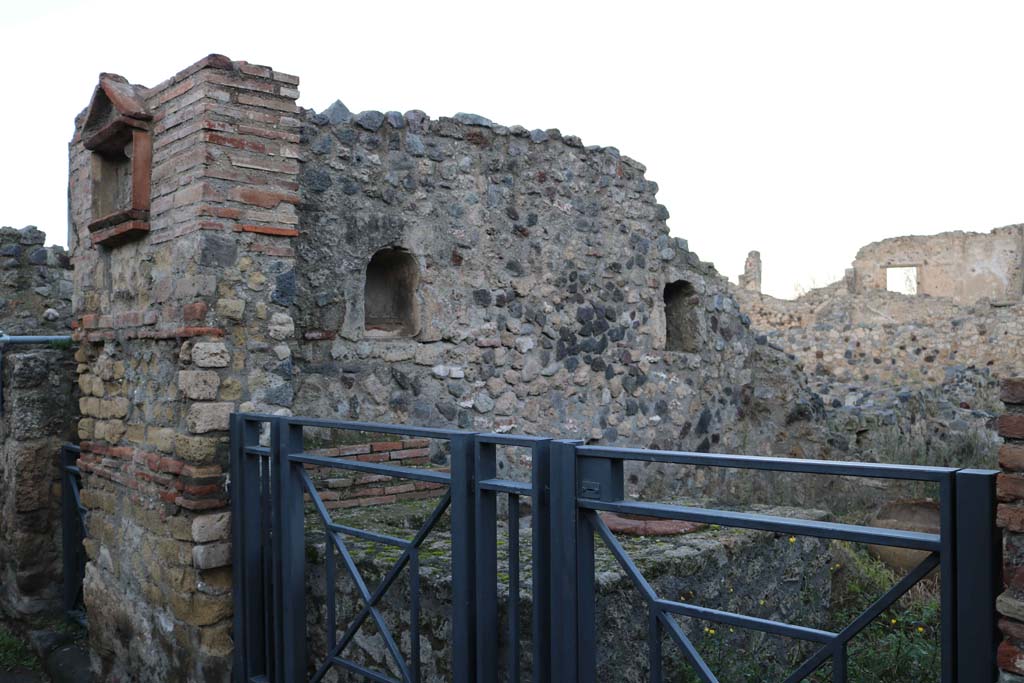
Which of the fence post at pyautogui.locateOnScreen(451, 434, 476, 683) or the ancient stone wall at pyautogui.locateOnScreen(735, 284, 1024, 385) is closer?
the fence post at pyautogui.locateOnScreen(451, 434, 476, 683)

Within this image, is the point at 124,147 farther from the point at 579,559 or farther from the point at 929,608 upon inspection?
the point at 929,608

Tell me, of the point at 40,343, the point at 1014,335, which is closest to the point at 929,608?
the point at 40,343

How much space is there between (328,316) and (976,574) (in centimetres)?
418

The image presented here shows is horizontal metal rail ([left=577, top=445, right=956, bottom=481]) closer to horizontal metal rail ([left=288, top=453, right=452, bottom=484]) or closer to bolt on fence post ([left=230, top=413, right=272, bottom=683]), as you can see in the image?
horizontal metal rail ([left=288, top=453, right=452, bottom=484])

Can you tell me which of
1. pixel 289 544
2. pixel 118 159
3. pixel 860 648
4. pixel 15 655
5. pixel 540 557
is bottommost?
pixel 15 655

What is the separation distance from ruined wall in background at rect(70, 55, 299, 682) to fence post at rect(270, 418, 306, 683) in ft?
1.55

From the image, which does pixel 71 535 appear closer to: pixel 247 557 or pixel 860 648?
pixel 247 557

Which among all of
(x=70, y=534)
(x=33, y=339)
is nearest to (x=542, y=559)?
(x=70, y=534)

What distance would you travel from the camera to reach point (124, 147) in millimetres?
Answer: 4406

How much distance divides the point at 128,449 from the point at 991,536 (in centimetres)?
383

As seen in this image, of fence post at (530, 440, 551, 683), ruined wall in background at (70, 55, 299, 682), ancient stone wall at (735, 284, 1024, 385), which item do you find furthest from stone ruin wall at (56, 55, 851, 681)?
ancient stone wall at (735, 284, 1024, 385)

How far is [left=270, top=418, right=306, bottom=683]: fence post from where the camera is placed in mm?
3459

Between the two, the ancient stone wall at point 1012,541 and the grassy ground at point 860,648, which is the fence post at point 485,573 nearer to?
the grassy ground at point 860,648

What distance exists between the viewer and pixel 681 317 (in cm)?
776
